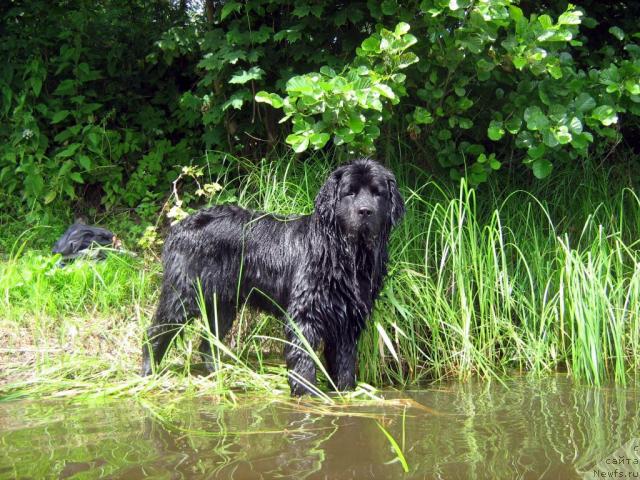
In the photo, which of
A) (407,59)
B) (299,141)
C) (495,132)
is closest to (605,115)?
(495,132)

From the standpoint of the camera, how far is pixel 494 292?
4516 mm

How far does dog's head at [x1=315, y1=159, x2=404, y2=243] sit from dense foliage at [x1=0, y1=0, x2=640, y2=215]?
1.31ft

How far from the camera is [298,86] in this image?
3938 mm

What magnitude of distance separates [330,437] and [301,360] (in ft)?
Result: 2.82

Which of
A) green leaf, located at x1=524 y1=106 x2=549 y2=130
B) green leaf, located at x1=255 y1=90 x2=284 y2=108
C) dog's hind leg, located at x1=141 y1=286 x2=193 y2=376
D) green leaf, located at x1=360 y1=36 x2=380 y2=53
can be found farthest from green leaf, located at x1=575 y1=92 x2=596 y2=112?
dog's hind leg, located at x1=141 y1=286 x2=193 y2=376

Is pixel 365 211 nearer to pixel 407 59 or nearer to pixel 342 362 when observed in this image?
pixel 342 362

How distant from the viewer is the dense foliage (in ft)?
14.0

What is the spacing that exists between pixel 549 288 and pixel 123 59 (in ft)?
18.1

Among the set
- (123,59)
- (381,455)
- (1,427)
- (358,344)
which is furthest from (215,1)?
(381,455)

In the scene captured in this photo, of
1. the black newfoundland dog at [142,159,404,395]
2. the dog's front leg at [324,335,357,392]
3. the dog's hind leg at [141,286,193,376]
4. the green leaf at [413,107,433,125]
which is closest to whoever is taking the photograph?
the black newfoundland dog at [142,159,404,395]

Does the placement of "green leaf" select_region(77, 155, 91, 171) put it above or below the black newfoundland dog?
above

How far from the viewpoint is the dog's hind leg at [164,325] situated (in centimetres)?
421

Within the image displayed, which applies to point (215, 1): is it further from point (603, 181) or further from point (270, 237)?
Answer: point (603, 181)

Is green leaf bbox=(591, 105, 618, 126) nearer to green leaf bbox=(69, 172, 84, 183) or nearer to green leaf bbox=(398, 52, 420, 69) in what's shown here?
green leaf bbox=(398, 52, 420, 69)
